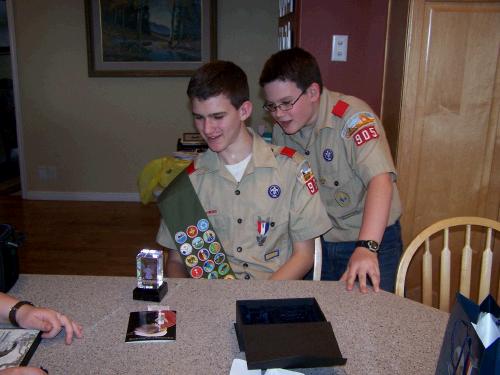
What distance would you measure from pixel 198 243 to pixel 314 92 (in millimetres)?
661

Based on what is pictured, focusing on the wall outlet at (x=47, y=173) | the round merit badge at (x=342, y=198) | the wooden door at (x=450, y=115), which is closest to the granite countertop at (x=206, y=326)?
the round merit badge at (x=342, y=198)

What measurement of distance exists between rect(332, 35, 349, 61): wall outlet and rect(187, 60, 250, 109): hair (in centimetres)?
88

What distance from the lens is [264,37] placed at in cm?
429

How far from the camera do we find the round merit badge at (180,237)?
4.90 ft

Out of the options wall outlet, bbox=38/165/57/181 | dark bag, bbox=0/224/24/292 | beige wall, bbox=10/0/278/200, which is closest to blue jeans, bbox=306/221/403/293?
dark bag, bbox=0/224/24/292

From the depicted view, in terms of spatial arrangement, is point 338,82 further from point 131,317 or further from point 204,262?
point 131,317

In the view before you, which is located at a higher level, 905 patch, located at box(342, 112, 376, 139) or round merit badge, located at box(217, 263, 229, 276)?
905 patch, located at box(342, 112, 376, 139)

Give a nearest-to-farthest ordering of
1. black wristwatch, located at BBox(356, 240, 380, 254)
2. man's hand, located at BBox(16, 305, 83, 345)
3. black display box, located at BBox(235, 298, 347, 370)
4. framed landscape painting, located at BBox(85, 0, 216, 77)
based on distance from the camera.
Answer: black display box, located at BBox(235, 298, 347, 370) → man's hand, located at BBox(16, 305, 83, 345) → black wristwatch, located at BBox(356, 240, 380, 254) → framed landscape painting, located at BBox(85, 0, 216, 77)

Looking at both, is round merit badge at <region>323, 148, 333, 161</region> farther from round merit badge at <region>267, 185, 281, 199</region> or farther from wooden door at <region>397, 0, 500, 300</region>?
wooden door at <region>397, 0, 500, 300</region>

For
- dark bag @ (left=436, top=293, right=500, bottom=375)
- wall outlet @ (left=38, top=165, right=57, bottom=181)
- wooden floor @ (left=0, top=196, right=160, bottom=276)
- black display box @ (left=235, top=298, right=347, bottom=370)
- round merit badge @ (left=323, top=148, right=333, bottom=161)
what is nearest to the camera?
dark bag @ (left=436, top=293, right=500, bottom=375)

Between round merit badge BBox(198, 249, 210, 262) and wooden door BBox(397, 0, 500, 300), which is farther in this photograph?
wooden door BBox(397, 0, 500, 300)

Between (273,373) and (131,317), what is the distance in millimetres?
378

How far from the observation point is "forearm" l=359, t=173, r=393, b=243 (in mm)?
1448

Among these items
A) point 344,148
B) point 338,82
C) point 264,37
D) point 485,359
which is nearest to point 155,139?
point 264,37
